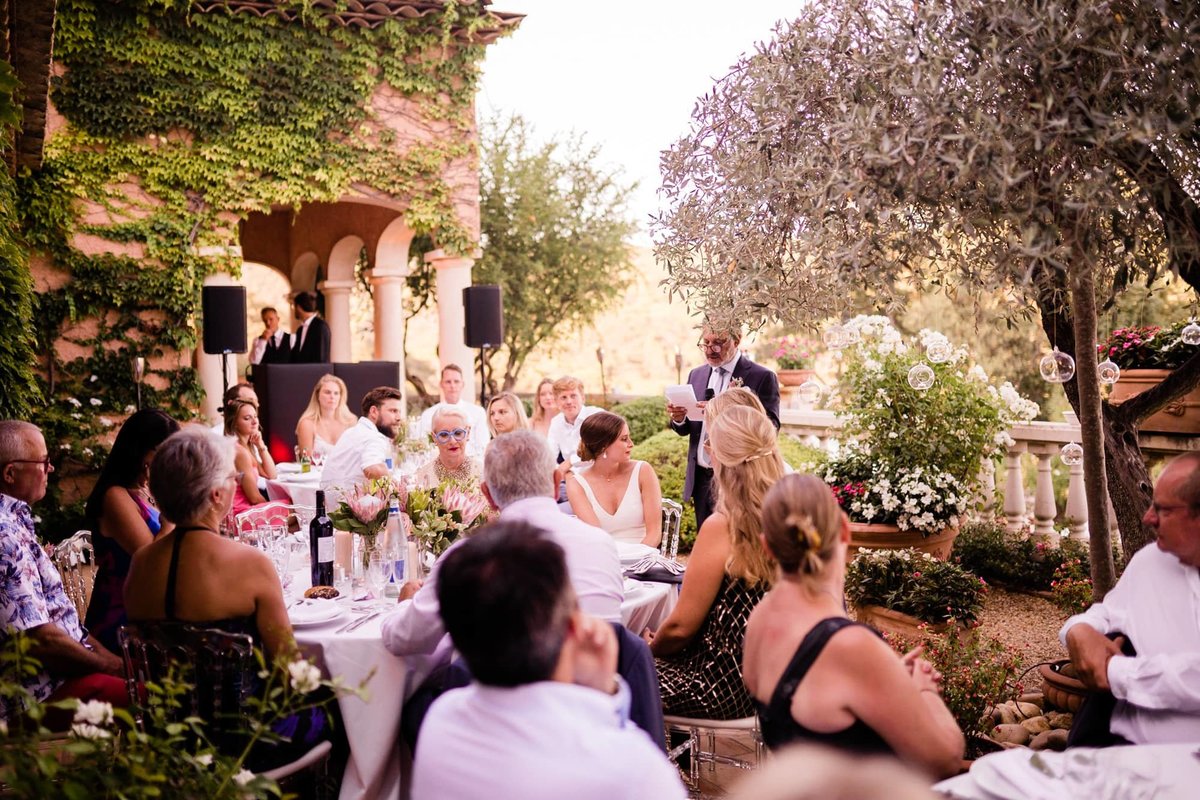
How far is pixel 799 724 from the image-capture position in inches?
74.0

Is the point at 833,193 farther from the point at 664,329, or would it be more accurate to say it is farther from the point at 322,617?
the point at 664,329

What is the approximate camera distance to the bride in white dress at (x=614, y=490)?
14.5ft

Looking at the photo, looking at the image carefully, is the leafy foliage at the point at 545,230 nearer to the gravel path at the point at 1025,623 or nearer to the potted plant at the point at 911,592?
the gravel path at the point at 1025,623

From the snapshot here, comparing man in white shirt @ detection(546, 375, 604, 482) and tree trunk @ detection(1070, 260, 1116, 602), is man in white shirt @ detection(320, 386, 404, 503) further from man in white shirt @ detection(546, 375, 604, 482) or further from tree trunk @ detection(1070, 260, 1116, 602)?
tree trunk @ detection(1070, 260, 1116, 602)

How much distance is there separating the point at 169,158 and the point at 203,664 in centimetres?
895

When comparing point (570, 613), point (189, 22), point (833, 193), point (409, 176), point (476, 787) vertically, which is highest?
point (189, 22)

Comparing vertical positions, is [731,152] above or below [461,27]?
below

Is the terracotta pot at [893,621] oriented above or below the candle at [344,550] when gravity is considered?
below

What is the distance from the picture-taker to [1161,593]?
2352mm

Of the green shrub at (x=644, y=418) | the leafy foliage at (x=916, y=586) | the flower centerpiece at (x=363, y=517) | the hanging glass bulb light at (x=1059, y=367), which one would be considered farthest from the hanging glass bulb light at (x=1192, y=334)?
the green shrub at (x=644, y=418)

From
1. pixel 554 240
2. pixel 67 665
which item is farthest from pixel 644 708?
pixel 554 240

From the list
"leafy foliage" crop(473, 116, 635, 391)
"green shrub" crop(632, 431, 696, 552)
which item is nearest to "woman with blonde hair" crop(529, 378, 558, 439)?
"green shrub" crop(632, 431, 696, 552)

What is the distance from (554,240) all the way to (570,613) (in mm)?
→ 18117

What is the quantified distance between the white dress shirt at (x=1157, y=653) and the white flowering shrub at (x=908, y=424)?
11.7ft
